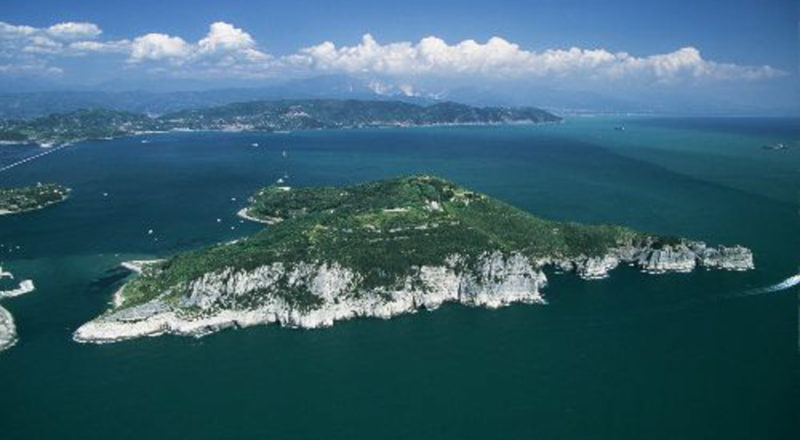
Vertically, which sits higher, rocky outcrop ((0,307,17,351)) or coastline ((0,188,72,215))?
coastline ((0,188,72,215))

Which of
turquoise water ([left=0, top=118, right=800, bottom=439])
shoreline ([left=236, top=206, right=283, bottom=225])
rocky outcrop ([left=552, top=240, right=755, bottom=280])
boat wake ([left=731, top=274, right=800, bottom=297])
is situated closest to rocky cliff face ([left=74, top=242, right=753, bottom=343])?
turquoise water ([left=0, top=118, right=800, bottom=439])

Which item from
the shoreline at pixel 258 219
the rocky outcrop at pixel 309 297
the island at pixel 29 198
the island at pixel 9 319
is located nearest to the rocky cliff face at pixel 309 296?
the rocky outcrop at pixel 309 297

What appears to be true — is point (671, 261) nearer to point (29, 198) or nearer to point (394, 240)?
point (394, 240)

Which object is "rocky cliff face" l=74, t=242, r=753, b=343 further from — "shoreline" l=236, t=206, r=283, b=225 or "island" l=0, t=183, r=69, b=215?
"island" l=0, t=183, r=69, b=215

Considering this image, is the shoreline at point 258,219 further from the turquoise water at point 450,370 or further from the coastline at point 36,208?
the coastline at point 36,208

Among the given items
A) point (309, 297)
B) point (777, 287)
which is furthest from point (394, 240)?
point (777, 287)

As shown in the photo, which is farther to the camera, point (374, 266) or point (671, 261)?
point (671, 261)

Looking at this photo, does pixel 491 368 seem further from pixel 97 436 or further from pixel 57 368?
pixel 57 368
